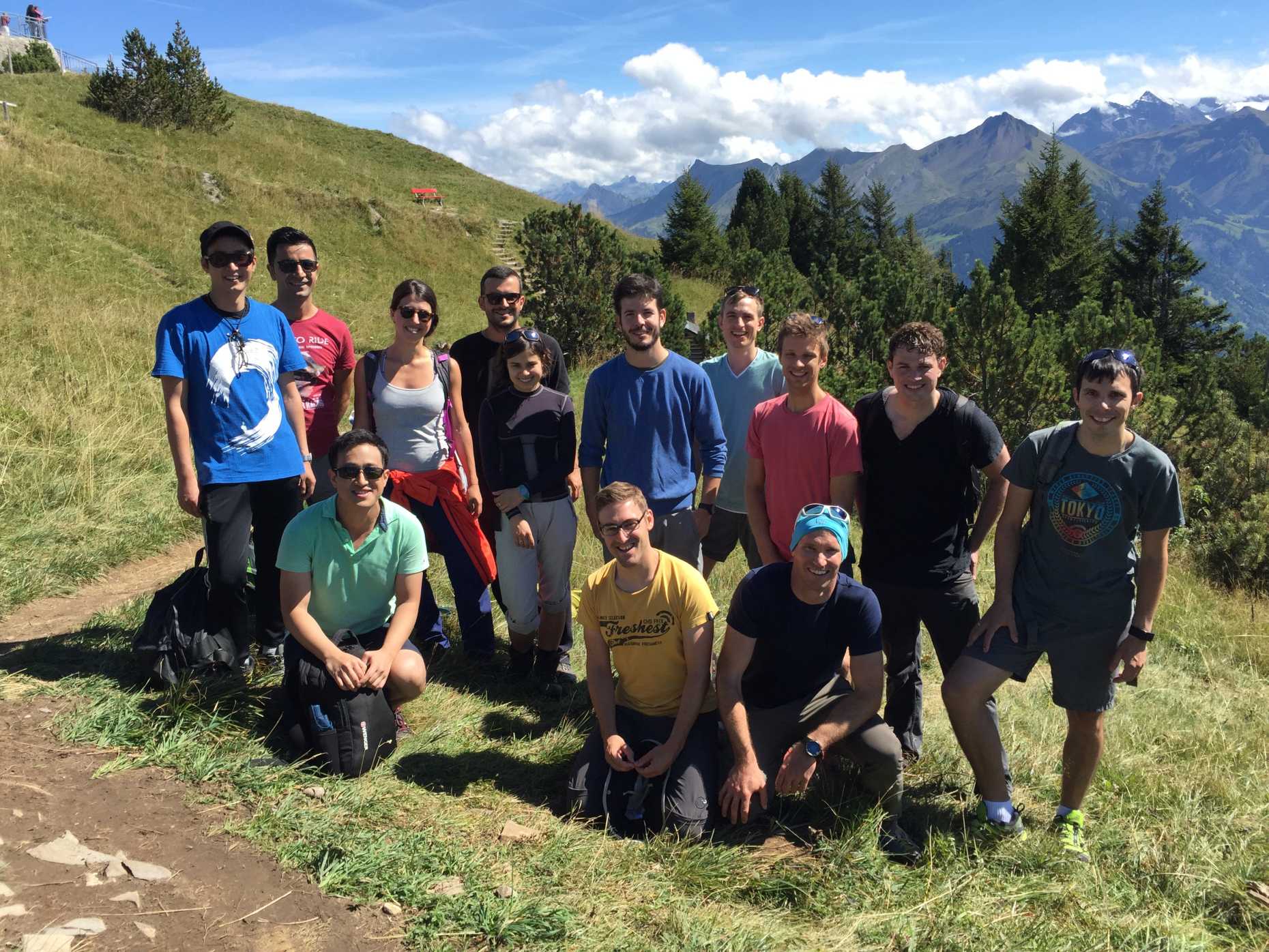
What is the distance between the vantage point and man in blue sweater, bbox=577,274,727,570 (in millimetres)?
4059

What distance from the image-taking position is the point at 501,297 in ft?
14.4

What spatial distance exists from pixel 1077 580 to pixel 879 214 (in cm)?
5244

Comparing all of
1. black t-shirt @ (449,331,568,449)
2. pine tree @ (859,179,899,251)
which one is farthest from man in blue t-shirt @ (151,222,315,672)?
pine tree @ (859,179,899,251)

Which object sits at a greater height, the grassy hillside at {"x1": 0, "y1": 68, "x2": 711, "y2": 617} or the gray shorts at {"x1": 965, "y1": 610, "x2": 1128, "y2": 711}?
the grassy hillside at {"x1": 0, "y1": 68, "x2": 711, "y2": 617}

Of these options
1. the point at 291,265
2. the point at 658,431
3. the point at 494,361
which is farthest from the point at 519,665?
the point at 291,265

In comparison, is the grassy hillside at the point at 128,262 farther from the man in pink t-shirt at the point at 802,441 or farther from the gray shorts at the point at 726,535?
the man in pink t-shirt at the point at 802,441

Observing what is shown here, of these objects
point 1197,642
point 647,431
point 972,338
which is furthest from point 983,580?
point 647,431

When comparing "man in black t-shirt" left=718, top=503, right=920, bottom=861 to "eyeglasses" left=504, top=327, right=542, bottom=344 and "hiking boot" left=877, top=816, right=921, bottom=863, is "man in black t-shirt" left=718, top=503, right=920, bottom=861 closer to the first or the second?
"hiking boot" left=877, top=816, right=921, bottom=863

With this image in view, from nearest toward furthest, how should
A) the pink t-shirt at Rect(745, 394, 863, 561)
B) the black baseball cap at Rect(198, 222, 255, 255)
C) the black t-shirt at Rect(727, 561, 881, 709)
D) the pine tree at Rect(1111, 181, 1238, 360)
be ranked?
the black t-shirt at Rect(727, 561, 881, 709) → the black baseball cap at Rect(198, 222, 255, 255) → the pink t-shirt at Rect(745, 394, 863, 561) → the pine tree at Rect(1111, 181, 1238, 360)

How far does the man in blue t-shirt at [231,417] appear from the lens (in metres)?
3.64

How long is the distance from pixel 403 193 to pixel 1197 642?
29.1 meters

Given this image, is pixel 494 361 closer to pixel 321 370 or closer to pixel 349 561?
pixel 321 370

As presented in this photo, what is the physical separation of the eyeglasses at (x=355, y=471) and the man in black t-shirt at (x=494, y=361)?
943 millimetres

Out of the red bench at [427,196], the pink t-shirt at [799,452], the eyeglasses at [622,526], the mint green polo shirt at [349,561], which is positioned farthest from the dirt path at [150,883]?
the red bench at [427,196]
